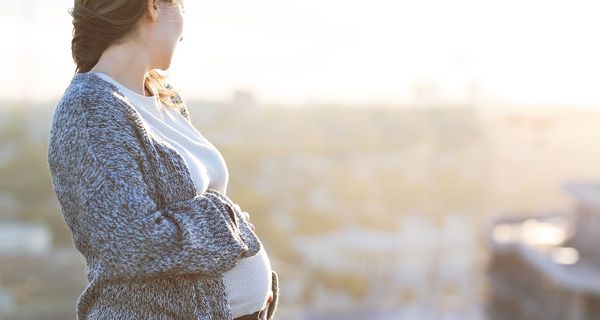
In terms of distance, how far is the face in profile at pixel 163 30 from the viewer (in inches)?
41.5

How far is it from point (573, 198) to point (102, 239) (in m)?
7.38

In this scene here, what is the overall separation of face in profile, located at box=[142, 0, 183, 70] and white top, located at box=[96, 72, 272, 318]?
0.20ft

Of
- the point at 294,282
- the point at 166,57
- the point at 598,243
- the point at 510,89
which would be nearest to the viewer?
the point at 166,57

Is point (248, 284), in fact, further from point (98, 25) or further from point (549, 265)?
point (549, 265)

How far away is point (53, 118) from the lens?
3.34 feet

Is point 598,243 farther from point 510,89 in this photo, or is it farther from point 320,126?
point 320,126

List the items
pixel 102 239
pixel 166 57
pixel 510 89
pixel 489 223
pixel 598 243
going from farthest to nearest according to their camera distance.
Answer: pixel 510 89 < pixel 489 223 < pixel 598 243 < pixel 166 57 < pixel 102 239

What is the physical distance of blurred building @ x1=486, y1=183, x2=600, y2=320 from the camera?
652cm

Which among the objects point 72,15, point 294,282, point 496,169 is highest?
point 496,169

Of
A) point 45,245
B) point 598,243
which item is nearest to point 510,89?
point 45,245

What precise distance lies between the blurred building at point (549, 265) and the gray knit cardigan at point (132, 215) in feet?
18.9

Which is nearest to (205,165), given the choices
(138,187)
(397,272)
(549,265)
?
(138,187)

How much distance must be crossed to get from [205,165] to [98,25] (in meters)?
0.23

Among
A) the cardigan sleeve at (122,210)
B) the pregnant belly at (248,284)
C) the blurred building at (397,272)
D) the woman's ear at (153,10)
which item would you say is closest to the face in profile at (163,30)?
the woman's ear at (153,10)
